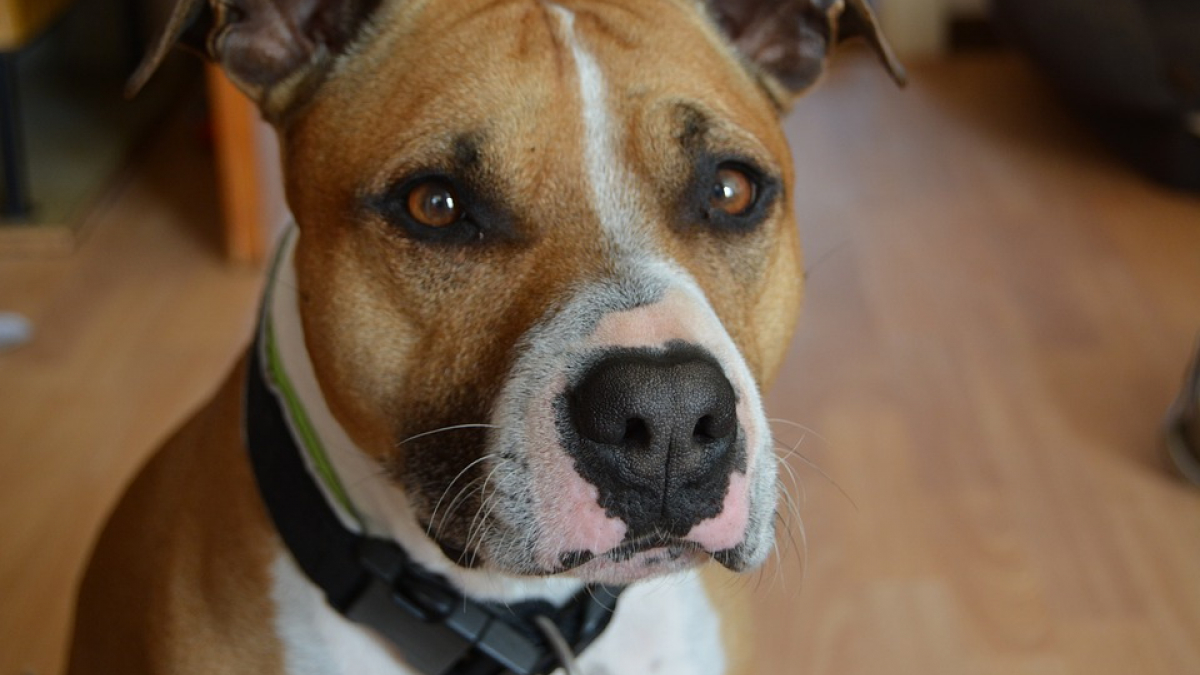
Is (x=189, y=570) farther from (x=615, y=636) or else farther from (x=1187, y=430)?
(x=1187, y=430)

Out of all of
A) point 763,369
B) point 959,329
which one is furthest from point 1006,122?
point 763,369

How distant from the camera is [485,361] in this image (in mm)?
1409

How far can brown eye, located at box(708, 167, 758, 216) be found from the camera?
1573mm

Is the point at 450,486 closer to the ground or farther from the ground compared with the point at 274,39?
closer to the ground

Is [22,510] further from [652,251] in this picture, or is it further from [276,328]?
[652,251]

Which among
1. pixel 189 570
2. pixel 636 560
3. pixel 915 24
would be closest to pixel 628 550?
pixel 636 560

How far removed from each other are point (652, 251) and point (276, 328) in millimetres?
526

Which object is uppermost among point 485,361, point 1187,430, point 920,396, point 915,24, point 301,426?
point 485,361

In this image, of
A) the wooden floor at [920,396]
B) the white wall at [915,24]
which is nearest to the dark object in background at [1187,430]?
the wooden floor at [920,396]

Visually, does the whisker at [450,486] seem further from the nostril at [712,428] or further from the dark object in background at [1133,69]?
the dark object in background at [1133,69]

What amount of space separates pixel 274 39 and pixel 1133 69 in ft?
11.3

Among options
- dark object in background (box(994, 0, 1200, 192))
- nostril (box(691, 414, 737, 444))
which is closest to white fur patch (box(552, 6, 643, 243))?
nostril (box(691, 414, 737, 444))

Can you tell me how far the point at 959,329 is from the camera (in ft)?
12.1

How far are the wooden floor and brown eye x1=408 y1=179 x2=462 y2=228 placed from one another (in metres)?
0.95
